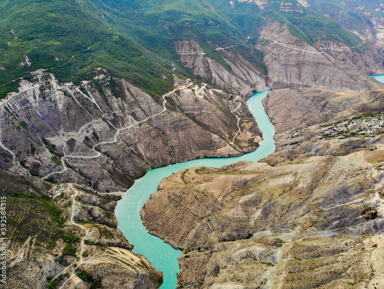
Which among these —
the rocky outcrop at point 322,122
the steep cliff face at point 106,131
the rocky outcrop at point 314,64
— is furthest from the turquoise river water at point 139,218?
the rocky outcrop at point 314,64

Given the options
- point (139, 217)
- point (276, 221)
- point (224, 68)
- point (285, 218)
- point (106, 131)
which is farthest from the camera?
point (224, 68)

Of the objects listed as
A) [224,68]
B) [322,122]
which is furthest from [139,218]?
[224,68]

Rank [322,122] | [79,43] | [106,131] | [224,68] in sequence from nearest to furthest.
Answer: [106,131] → [322,122] → [79,43] → [224,68]

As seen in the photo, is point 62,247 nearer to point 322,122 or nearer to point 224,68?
point 322,122

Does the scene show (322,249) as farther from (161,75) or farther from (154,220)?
(161,75)

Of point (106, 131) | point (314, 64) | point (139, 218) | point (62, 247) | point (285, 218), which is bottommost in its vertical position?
point (139, 218)

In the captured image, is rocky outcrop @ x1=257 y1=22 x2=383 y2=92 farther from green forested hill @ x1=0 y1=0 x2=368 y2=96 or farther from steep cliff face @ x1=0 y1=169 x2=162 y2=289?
steep cliff face @ x1=0 y1=169 x2=162 y2=289

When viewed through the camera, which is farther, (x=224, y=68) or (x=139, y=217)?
(x=224, y=68)

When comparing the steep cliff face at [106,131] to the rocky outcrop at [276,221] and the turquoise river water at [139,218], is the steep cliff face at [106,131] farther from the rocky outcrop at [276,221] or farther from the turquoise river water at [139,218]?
the rocky outcrop at [276,221]
